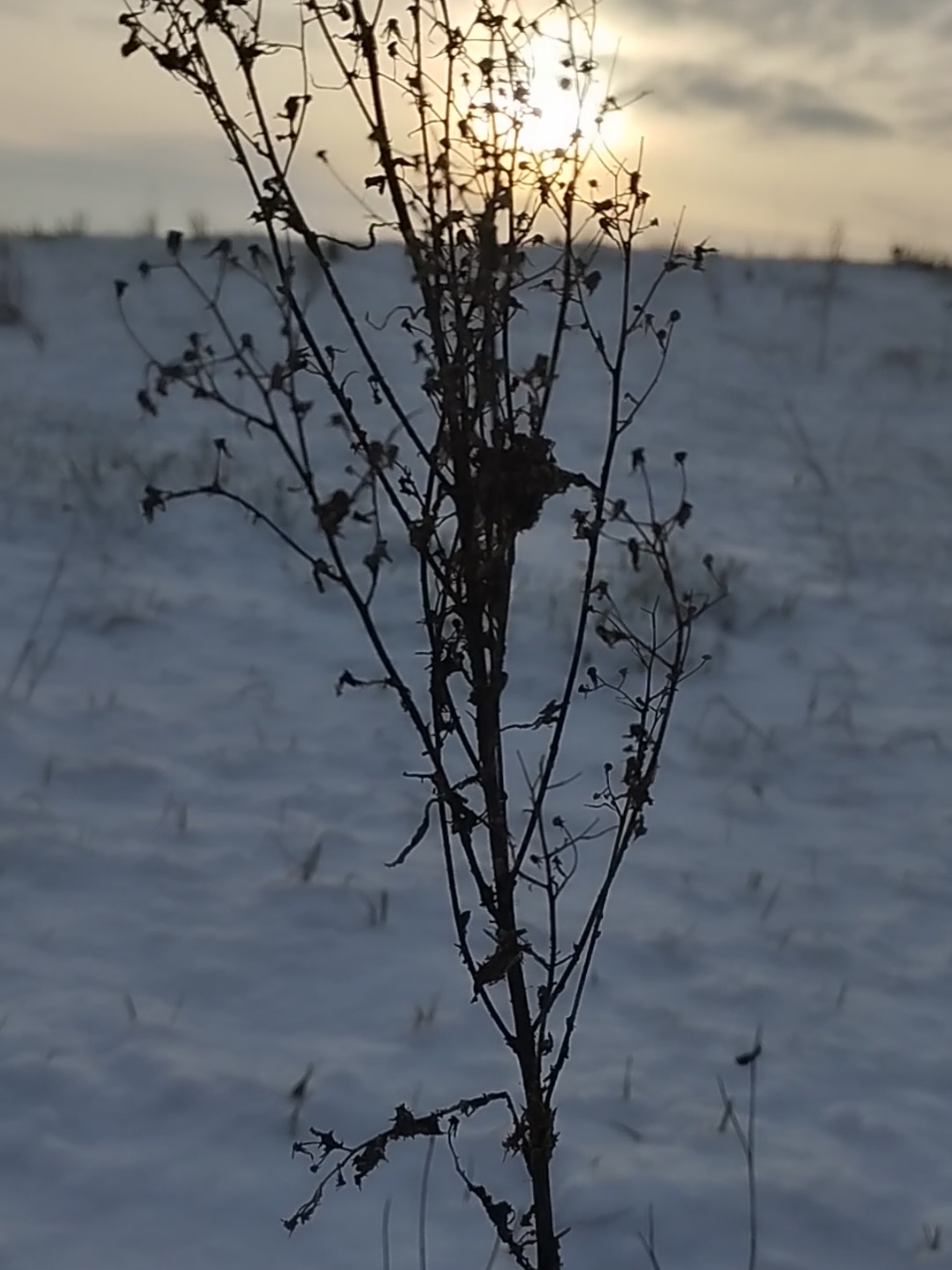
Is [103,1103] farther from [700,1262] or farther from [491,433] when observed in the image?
[491,433]

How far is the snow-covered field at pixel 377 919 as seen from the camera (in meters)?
2.60

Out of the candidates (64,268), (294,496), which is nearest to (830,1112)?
(294,496)

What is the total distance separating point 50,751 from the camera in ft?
13.4

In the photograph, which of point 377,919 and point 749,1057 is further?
point 377,919

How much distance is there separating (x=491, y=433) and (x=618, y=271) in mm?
10235

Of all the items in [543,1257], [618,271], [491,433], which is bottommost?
[543,1257]

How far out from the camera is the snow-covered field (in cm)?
260

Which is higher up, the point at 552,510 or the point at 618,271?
the point at 618,271

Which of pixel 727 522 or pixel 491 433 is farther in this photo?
pixel 727 522

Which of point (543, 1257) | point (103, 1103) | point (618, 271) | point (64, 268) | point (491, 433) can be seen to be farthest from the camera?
point (618, 271)

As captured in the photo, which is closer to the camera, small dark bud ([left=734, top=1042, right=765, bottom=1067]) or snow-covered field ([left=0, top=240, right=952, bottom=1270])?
snow-covered field ([left=0, top=240, right=952, bottom=1270])

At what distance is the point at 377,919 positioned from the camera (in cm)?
350

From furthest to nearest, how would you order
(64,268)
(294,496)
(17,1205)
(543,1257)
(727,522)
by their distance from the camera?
(64,268) → (727,522) → (294,496) → (17,1205) → (543,1257)

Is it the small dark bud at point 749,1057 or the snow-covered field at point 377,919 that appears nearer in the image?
the snow-covered field at point 377,919
